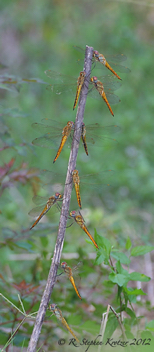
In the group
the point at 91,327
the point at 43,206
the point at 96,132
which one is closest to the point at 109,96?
the point at 96,132

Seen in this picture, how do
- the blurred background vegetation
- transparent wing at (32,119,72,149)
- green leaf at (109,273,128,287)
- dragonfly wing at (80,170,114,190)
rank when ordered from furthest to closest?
the blurred background vegetation → transparent wing at (32,119,72,149) → dragonfly wing at (80,170,114,190) → green leaf at (109,273,128,287)

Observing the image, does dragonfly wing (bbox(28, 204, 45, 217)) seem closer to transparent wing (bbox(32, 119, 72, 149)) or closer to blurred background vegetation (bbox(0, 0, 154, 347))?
transparent wing (bbox(32, 119, 72, 149))

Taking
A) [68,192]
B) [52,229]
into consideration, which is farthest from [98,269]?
[68,192]

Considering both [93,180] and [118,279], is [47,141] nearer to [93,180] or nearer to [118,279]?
[93,180]

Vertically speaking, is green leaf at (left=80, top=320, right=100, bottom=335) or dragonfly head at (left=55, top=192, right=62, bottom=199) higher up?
dragonfly head at (left=55, top=192, right=62, bottom=199)

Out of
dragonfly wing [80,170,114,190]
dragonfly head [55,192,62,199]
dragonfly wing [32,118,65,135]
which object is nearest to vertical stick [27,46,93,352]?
dragonfly head [55,192,62,199]

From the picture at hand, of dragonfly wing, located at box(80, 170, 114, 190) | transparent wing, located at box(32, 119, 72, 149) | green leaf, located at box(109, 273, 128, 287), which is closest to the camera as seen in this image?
green leaf, located at box(109, 273, 128, 287)

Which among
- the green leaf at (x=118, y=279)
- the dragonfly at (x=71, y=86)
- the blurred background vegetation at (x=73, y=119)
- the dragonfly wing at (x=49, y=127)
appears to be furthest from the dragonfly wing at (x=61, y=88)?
the green leaf at (x=118, y=279)

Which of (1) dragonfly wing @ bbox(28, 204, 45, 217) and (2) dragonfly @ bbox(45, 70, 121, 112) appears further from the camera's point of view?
(2) dragonfly @ bbox(45, 70, 121, 112)
